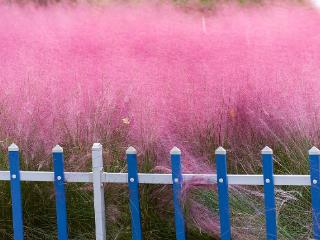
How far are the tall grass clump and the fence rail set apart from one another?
12 cm

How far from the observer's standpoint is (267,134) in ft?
13.8

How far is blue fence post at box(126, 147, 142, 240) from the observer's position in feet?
12.5

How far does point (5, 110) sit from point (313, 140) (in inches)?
65.0

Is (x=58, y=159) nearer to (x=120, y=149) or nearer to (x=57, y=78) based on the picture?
(x=120, y=149)

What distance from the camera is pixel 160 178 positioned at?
12.4 feet

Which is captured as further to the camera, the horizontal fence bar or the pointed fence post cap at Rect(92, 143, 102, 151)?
the pointed fence post cap at Rect(92, 143, 102, 151)

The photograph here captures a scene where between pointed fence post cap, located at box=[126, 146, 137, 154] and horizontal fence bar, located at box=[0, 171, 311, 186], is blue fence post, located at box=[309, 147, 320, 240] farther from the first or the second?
pointed fence post cap, located at box=[126, 146, 137, 154]

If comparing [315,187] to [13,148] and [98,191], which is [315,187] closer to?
[98,191]

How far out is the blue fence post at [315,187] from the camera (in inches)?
141

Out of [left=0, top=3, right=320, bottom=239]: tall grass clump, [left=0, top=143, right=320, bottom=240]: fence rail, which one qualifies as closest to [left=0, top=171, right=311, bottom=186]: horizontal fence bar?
[left=0, top=143, right=320, bottom=240]: fence rail

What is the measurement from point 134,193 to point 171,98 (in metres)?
0.85

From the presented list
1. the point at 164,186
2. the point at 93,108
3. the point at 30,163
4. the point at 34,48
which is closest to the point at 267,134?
the point at 164,186

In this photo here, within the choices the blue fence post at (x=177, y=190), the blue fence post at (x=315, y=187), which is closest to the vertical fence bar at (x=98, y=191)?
the blue fence post at (x=177, y=190)

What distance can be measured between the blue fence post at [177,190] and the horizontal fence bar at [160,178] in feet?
0.12
